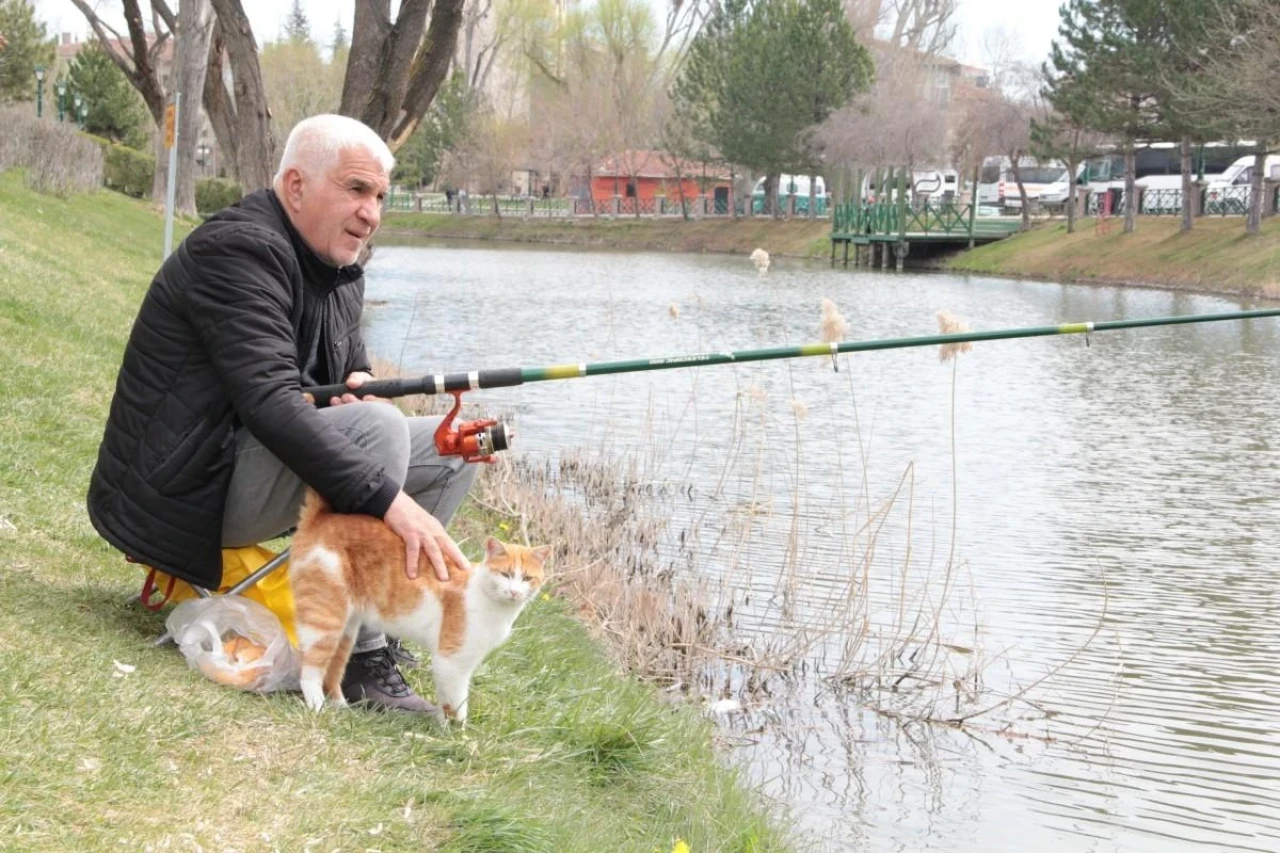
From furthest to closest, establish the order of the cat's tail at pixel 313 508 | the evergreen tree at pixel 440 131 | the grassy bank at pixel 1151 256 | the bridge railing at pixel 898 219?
the evergreen tree at pixel 440 131, the bridge railing at pixel 898 219, the grassy bank at pixel 1151 256, the cat's tail at pixel 313 508

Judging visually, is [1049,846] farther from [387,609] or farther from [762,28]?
[762,28]

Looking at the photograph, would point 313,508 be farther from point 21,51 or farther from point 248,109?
point 21,51

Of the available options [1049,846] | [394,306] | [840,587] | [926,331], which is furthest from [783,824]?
[394,306]

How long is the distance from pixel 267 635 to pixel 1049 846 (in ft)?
9.28

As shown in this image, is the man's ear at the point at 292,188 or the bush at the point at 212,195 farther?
the bush at the point at 212,195

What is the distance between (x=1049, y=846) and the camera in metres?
5.42

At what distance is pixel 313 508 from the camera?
3982 mm

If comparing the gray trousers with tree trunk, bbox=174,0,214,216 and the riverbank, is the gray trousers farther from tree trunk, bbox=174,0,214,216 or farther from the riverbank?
the riverbank

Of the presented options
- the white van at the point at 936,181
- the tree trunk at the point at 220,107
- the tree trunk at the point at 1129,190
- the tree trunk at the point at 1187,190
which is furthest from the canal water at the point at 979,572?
the white van at the point at 936,181

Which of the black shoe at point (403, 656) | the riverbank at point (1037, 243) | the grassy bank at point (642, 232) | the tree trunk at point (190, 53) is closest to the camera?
the black shoe at point (403, 656)

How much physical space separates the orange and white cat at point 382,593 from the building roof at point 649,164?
6686cm

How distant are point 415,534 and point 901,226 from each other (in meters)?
47.3

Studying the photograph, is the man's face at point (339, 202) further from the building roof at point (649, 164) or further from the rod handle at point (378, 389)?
the building roof at point (649, 164)

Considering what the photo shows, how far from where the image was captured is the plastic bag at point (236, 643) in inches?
159
